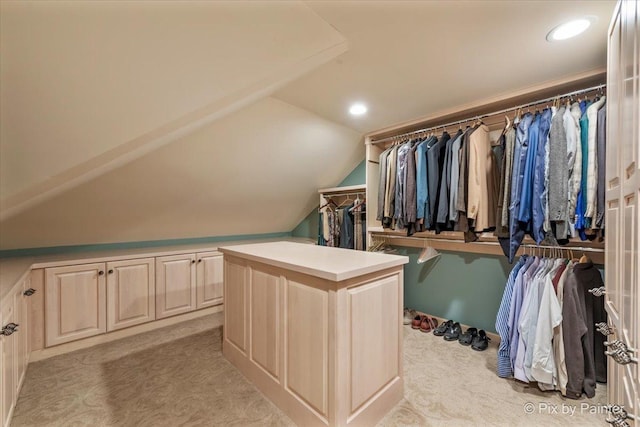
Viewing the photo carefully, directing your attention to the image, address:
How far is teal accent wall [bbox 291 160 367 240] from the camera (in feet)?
12.0

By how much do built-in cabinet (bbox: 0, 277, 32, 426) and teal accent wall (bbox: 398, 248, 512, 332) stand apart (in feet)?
10.3

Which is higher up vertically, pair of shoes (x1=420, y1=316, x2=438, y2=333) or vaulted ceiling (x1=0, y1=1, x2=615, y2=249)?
vaulted ceiling (x1=0, y1=1, x2=615, y2=249)

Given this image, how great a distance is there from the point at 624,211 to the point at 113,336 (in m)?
3.63

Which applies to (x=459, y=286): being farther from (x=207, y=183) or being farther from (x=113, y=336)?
(x=113, y=336)

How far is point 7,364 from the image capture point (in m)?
1.42

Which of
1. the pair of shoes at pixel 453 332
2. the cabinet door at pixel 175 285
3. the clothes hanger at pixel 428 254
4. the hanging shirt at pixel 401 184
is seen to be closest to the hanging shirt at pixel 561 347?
the pair of shoes at pixel 453 332

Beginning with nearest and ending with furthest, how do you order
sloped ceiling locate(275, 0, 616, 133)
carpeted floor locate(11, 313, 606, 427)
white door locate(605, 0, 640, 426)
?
1. white door locate(605, 0, 640, 426)
2. sloped ceiling locate(275, 0, 616, 133)
3. carpeted floor locate(11, 313, 606, 427)

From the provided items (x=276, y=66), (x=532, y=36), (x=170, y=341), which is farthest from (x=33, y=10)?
(x=170, y=341)

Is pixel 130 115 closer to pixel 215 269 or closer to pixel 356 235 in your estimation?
pixel 215 269

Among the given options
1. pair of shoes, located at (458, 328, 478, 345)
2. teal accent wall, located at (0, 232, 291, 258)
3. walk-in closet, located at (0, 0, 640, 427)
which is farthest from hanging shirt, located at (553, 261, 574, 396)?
teal accent wall, located at (0, 232, 291, 258)

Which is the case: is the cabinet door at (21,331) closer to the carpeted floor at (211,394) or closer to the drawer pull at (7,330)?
the carpeted floor at (211,394)

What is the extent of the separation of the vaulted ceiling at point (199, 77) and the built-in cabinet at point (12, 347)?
0.63m

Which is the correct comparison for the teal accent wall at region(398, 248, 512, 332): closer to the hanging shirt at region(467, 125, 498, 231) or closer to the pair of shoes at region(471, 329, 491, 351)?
the pair of shoes at region(471, 329, 491, 351)

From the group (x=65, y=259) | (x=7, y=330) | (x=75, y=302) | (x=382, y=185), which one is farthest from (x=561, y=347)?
(x=65, y=259)
